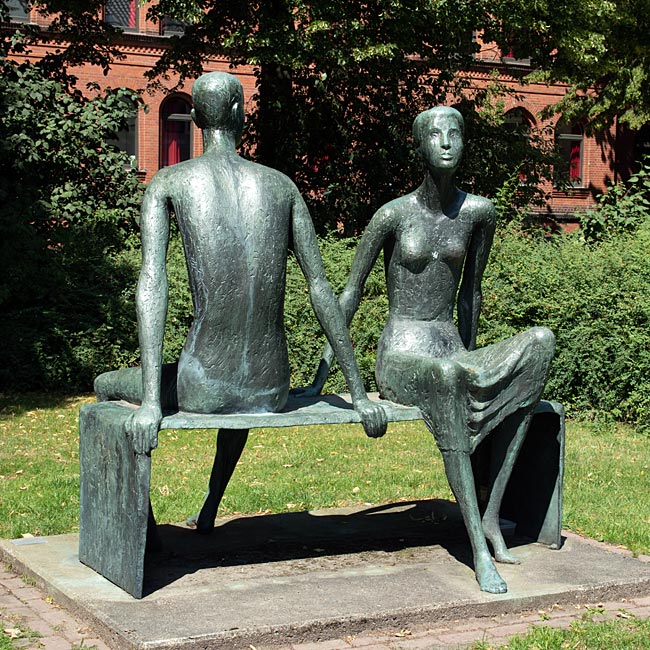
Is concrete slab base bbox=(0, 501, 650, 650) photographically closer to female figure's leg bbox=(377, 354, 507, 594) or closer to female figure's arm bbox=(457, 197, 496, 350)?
female figure's leg bbox=(377, 354, 507, 594)

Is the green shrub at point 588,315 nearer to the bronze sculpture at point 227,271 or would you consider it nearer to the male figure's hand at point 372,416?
the male figure's hand at point 372,416

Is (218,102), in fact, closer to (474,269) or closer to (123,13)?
(474,269)

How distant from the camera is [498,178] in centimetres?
2028

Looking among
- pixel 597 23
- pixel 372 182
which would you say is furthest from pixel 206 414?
pixel 597 23

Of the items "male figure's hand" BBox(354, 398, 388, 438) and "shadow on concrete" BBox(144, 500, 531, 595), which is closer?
"male figure's hand" BBox(354, 398, 388, 438)

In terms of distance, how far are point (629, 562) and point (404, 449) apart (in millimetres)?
4515

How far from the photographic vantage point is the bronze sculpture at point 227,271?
17.5 ft

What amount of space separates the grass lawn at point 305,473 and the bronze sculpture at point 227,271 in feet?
7.00

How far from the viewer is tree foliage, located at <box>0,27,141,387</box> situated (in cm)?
1435

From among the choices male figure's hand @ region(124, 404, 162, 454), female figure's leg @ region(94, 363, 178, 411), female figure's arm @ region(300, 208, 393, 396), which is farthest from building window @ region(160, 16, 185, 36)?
male figure's hand @ region(124, 404, 162, 454)

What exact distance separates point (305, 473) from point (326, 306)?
12.5 feet

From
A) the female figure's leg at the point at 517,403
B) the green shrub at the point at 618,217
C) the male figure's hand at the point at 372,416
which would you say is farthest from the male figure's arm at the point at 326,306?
the green shrub at the point at 618,217

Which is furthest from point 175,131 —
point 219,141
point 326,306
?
point 326,306

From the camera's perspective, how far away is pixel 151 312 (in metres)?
5.23
